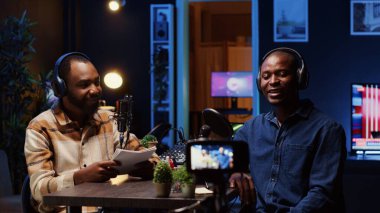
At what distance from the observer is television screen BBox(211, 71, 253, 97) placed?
970cm

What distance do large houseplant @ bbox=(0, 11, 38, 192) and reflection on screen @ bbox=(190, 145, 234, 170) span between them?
16.8 feet

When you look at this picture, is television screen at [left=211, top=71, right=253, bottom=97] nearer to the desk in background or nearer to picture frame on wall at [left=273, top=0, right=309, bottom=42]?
picture frame on wall at [left=273, top=0, right=309, bottom=42]

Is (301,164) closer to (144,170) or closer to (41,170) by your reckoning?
(144,170)

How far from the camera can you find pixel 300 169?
253 centimetres

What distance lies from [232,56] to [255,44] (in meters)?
2.92

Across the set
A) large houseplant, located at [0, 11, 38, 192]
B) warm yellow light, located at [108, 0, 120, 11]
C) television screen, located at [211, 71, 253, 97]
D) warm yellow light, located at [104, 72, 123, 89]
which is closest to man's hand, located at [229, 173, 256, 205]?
large houseplant, located at [0, 11, 38, 192]

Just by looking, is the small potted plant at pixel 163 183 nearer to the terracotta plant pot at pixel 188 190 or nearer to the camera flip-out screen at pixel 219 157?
the terracotta plant pot at pixel 188 190

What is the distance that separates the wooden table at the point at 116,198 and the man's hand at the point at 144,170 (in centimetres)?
24

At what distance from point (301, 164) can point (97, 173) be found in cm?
85

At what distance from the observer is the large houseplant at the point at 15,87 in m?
6.55

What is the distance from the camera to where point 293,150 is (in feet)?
8.39

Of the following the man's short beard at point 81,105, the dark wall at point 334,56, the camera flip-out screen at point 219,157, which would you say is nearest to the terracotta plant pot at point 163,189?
the man's short beard at point 81,105

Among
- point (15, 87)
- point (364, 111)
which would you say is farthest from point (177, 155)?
point (364, 111)

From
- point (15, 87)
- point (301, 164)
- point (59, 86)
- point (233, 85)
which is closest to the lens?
point (301, 164)
